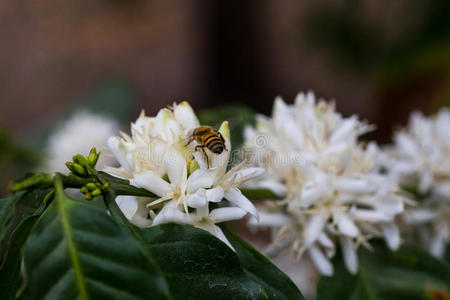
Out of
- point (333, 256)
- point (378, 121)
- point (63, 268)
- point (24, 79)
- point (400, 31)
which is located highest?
point (24, 79)

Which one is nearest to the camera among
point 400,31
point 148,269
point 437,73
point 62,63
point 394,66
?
point 148,269

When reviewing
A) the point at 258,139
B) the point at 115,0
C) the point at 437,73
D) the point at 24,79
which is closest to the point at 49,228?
the point at 258,139

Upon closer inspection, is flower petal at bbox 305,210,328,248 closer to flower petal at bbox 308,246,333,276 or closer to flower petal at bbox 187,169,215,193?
flower petal at bbox 308,246,333,276

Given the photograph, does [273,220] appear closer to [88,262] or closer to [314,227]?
[314,227]

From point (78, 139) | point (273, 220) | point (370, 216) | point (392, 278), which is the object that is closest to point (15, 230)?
point (273, 220)

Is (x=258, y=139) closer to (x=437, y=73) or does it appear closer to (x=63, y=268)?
(x=63, y=268)
